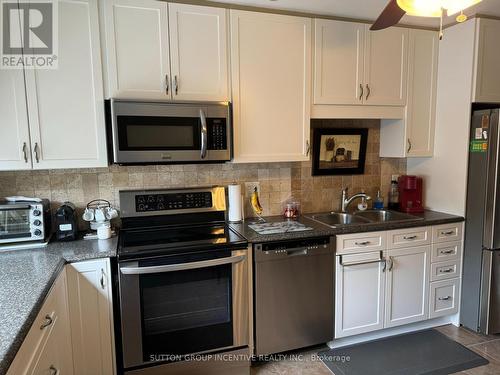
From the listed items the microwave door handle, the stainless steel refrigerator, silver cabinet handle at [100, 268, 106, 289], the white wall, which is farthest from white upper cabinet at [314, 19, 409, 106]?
silver cabinet handle at [100, 268, 106, 289]

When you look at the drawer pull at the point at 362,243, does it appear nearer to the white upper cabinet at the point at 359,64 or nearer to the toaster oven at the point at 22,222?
the white upper cabinet at the point at 359,64

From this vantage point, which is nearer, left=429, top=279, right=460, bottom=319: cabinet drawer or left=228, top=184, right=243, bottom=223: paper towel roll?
left=228, top=184, right=243, bottom=223: paper towel roll

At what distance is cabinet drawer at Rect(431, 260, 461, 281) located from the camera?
8.70 feet

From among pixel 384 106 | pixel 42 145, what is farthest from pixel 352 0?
pixel 42 145

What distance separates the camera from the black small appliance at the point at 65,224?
82.9 inches

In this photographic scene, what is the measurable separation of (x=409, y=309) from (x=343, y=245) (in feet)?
2.68

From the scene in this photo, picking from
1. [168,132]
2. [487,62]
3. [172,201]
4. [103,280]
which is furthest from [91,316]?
[487,62]

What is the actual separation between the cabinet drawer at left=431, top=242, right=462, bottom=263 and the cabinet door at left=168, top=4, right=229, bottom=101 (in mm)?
1950

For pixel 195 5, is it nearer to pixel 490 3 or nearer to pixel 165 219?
pixel 165 219

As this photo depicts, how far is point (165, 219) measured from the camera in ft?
8.11

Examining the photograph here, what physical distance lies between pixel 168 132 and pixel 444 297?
2.45 meters

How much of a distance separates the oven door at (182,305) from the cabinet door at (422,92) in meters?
1.75

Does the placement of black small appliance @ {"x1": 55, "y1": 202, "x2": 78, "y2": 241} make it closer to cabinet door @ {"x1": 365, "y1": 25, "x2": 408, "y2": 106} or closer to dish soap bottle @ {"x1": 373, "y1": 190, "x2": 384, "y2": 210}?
cabinet door @ {"x1": 365, "y1": 25, "x2": 408, "y2": 106}

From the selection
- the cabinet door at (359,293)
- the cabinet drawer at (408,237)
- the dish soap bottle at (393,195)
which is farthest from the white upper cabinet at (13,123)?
the dish soap bottle at (393,195)
